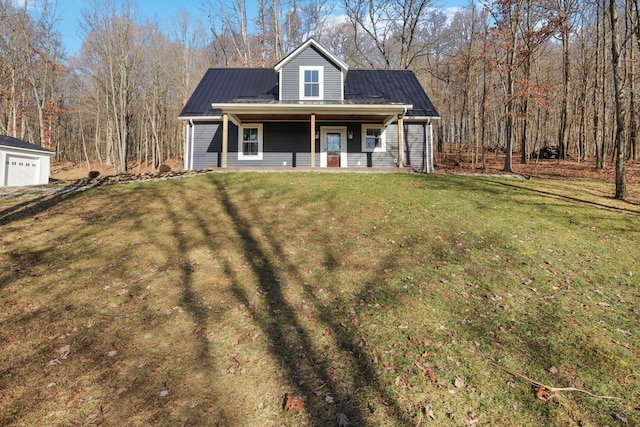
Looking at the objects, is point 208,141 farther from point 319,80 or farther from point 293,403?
point 293,403

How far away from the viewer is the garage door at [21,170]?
590 inches

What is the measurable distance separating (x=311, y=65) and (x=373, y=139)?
15.6ft

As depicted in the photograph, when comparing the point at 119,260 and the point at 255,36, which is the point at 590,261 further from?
the point at 255,36

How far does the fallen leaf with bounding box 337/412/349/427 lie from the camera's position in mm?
2572

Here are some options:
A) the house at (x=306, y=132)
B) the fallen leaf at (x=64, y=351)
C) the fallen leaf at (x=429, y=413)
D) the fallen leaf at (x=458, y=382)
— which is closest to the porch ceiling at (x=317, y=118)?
the house at (x=306, y=132)

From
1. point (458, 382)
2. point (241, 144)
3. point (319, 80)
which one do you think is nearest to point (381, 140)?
point (319, 80)

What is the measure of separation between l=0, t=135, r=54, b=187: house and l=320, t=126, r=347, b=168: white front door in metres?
14.4

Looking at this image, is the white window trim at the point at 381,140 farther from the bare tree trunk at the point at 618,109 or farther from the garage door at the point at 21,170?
the garage door at the point at 21,170

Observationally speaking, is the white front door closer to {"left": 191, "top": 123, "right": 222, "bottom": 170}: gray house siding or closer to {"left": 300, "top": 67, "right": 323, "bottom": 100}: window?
{"left": 300, "top": 67, "right": 323, "bottom": 100}: window

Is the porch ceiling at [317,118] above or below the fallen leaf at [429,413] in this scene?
above

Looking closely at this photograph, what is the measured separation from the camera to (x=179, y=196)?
364 inches

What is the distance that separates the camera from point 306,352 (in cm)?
345

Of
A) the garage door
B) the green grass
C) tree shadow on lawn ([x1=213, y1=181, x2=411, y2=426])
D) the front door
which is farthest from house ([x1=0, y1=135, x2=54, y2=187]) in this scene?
tree shadow on lawn ([x1=213, y1=181, x2=411, y2=426])

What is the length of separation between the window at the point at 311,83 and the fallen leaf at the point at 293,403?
587 inches
